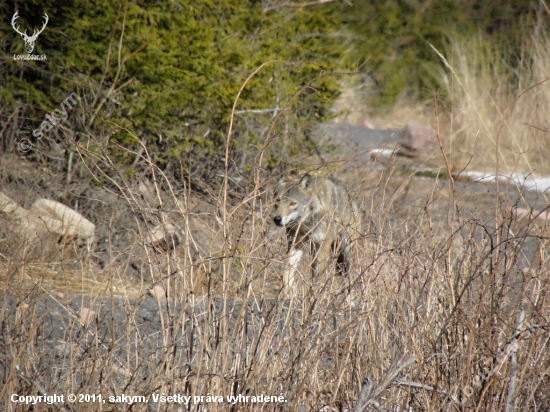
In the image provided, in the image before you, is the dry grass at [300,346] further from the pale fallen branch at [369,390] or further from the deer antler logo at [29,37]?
the deer antler logo at [29,37]

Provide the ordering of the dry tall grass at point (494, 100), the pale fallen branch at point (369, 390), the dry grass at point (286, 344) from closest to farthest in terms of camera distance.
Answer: the pale fallen branch at point (369, 390) < the dry grass at point (286, 344) < the dry tall grass at point (494, 100)

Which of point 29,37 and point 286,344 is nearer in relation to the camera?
point 286,344

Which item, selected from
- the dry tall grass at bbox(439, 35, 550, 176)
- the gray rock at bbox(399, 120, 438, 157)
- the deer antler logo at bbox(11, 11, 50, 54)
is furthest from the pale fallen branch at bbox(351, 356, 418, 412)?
the gray rock at bbox(399, 120, 438, 157)

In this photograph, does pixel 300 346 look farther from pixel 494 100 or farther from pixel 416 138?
pixel 416 138

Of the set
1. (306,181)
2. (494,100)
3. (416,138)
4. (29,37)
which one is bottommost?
(416,138)

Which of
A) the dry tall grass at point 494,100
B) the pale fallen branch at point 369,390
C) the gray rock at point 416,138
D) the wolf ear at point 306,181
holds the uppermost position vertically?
the pale fallen branch at point 369,390

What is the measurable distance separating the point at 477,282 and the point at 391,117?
14349 mm

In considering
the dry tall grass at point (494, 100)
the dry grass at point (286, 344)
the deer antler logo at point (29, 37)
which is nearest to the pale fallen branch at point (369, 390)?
the dry grass at point (286, 344)

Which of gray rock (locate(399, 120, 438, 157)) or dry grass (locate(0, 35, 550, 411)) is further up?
dry grass (locate(0, 35, 550, 411))

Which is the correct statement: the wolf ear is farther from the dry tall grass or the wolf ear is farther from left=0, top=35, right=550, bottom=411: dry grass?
the dry tall grass

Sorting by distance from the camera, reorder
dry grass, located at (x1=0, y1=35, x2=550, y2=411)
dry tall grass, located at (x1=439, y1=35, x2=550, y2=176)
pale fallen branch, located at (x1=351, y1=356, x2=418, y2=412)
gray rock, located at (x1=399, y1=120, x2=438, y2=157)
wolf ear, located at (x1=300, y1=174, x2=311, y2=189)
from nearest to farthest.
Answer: pale fallen branch, located at (x1=351, y1=356, x2=418, y2=412) < dry grass, located at (x1=0, y1=35, x2=550, y2=411) < wolf ear, located at (x1=300, y1=174, x2=311, y2=189) < dry tall grass, located at (x1=439, y1=35, x2=550, y2=176) < gray rock, located at (x1=399, y1=120, x2=438, y2=157)

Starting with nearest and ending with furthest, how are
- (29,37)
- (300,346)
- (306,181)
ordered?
(300,346)
(306,181)
(29,37)

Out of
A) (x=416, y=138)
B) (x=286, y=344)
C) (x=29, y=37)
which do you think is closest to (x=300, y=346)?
(x=286, y=344)

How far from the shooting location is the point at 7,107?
6.53 m
